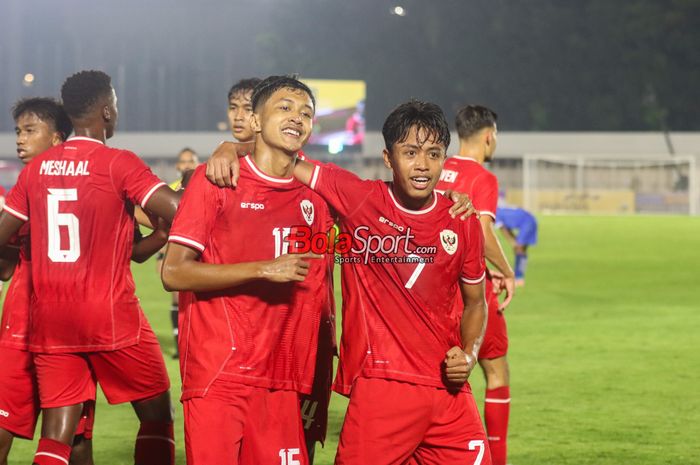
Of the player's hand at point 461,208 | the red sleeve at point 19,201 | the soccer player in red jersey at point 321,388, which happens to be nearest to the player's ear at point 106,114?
the red sleeve at point 19,201

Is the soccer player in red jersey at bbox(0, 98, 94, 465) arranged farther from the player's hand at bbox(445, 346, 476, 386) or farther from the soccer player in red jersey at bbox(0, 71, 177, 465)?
the player's hand at bbox(445, 346, 476, 386)

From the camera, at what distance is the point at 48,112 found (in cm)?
617

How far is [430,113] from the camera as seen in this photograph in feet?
15.8

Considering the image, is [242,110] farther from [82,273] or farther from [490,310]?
[490,310]

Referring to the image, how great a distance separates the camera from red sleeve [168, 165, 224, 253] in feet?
15.1

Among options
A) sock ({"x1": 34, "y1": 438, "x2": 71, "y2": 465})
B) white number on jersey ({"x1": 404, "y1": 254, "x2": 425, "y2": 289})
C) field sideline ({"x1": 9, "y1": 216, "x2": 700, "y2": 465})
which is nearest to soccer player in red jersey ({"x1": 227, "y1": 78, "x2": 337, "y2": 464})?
white number on jersey ({"x1": 404, "y1": 254, "x2": 425, "y2": 289})

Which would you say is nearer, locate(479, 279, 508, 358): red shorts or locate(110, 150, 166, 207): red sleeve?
locate(110, 150, 166, 207): red sleeve

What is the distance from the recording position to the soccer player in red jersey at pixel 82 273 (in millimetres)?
5367

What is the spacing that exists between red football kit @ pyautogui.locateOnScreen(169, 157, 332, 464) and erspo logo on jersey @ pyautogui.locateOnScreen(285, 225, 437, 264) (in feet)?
0.21

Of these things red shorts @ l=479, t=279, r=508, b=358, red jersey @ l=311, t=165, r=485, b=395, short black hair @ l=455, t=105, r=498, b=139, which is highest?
short black hair @ l=455, t=105, r=498, b=139

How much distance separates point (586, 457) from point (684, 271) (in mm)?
16019

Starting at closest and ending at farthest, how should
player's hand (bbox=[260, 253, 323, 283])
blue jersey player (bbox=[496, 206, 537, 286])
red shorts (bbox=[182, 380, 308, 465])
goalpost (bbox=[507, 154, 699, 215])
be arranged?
player's hand (bbox=[260, 253, 323, 283]) < red shorts (bbox=[182, 380, 308, 465]) < blue jersey player (bbox=[496, 206, 537, 286]) < goalpost (bbox=[507, 154, 699, 215])

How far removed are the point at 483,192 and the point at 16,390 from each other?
2950mm

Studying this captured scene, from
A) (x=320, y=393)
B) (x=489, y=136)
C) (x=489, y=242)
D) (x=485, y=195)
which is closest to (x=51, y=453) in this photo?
(x=320, y=393)
